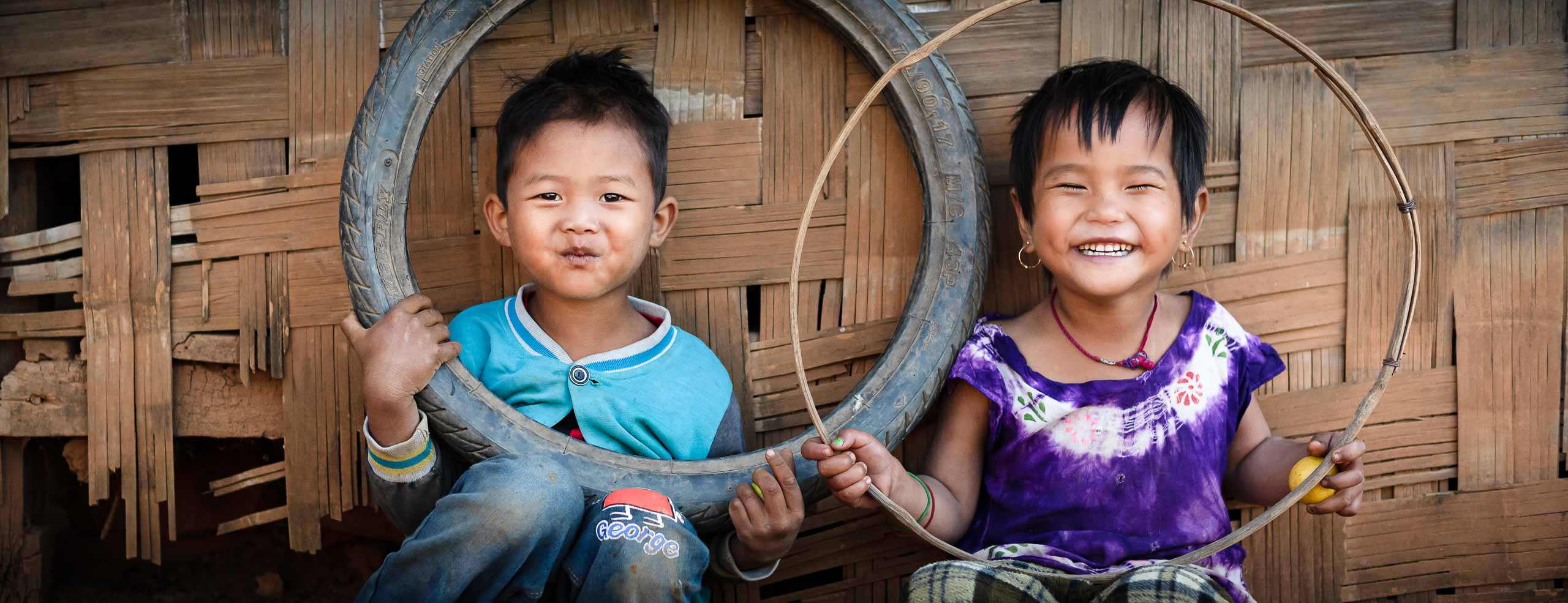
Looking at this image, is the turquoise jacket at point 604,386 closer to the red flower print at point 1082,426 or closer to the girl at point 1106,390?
the girl at point 1106,390

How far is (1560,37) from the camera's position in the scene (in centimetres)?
223

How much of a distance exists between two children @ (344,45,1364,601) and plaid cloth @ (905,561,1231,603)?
1 centimetres

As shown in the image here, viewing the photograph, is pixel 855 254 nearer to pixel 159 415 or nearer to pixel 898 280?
pixel 898 280

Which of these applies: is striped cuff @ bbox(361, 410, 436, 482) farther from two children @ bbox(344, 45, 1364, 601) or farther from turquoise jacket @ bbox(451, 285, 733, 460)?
turquoise jacket @ bbox(451, 285, 733, 460)

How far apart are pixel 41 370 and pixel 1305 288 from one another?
2622 mm

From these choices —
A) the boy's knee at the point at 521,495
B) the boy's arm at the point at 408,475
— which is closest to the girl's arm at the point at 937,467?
the boy's knee at the point at 521,495

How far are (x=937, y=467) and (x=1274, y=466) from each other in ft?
2.02

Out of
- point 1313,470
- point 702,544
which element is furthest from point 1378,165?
point 702,544

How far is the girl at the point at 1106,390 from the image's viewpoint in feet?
6.29

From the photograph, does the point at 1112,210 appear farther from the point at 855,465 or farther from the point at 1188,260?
the point at 855,465

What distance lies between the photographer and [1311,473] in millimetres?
1828

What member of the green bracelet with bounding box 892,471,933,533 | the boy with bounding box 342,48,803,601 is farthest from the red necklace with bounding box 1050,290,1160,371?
the boy with bounding box 342,48,803,601

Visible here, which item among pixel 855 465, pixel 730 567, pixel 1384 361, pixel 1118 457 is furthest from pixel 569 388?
pixel 1384 361

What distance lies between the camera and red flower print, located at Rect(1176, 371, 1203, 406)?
1.99m
